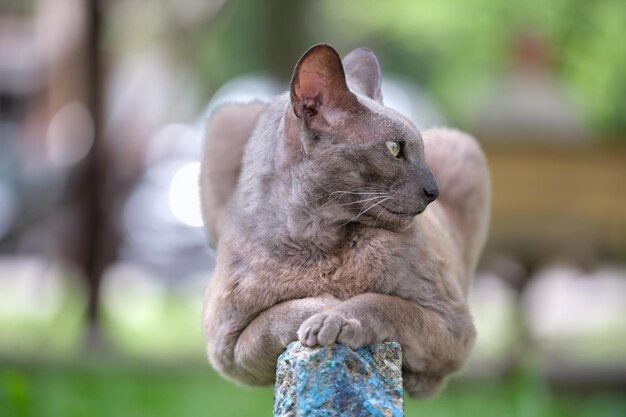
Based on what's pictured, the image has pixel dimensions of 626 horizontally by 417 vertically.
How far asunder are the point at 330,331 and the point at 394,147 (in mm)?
527

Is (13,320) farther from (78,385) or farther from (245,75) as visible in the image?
(245,75)

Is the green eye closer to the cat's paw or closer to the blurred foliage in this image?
the cat's paw

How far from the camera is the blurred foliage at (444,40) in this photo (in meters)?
12.9

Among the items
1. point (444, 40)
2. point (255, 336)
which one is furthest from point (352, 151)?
point (444, 40)

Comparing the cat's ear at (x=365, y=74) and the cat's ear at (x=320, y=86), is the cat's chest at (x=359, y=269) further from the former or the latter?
the cat's ear at (x=365, y=74)

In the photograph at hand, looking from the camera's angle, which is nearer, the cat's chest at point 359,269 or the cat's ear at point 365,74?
the cat's chest at point 359,269

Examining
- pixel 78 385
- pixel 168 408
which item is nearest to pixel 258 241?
pixel 168 408

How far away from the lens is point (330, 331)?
9.44 feet

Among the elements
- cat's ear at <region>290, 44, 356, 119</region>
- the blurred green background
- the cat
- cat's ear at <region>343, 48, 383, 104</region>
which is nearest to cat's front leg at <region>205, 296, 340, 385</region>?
the cat

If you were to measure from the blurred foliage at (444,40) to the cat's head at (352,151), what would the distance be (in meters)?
7.20

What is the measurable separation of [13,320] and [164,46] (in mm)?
3130

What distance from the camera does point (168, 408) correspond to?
6754mm

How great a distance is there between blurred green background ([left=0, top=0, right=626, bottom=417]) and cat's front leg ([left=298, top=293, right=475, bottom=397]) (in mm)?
1651

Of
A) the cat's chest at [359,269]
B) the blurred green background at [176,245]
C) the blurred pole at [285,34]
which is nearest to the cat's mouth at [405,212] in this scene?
the cat's chest at [359,269]
